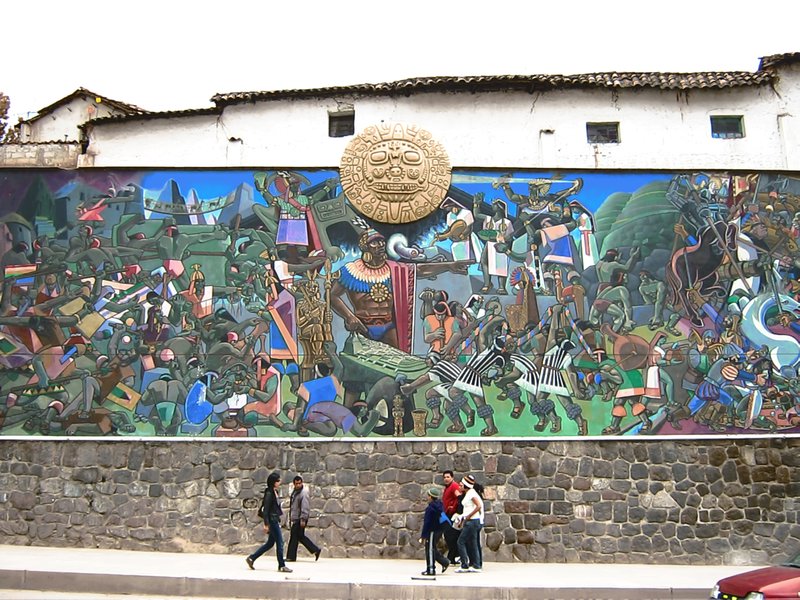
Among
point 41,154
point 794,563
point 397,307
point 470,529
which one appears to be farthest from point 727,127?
point 41,154

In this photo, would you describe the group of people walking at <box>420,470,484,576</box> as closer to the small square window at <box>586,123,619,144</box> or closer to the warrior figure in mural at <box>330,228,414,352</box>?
the warrior figure in mural at <box>330,228,414,352</box>

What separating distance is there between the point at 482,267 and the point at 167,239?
5701 millimetres

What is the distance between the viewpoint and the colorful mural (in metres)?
14.1

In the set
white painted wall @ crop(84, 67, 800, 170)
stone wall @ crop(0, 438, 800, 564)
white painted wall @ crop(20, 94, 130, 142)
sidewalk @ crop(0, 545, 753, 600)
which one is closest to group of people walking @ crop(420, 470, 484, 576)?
sidewalk @ crop(0, 545, 753, 600)

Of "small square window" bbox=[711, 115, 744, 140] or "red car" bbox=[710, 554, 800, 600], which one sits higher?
"small square window" bbox=[711, 115, 744, 140]

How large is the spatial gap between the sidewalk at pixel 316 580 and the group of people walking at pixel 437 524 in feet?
0.73

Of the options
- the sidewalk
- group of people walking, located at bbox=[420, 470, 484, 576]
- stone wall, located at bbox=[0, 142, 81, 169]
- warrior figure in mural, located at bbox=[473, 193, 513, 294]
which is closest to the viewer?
the sidewalk

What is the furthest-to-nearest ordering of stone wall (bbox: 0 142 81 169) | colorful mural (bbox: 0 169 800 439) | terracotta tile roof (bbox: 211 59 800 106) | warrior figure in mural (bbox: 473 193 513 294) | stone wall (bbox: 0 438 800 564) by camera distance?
1. stone wall (bbox: 0 142 81 169)
2. terracotta tile roof (bbox: 211 59 800 106)
3. warrior figure in mural (bbox: 473 193 513 294)
4. colorful mural (bbox: 0 169 800 439)
5. stone wall (bbox: 0 438 800 564)

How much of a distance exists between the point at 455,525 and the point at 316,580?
2.42 m

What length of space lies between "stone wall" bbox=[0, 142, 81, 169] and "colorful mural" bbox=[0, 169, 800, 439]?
797 cm

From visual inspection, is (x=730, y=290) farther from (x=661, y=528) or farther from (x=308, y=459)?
(x=308, y=459)

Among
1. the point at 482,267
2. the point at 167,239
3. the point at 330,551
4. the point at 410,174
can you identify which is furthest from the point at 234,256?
the point at 330,551

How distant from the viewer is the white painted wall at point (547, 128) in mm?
20078

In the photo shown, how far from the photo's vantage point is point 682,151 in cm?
2022
